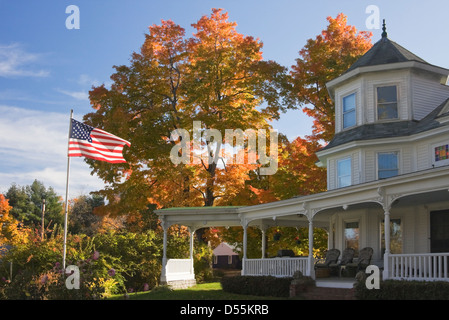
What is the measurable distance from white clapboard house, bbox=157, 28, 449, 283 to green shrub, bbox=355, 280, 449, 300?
2.72m

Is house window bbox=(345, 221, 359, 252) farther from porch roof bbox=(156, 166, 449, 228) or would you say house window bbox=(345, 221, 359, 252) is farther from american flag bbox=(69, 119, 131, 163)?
american flag bbox=(69, 119, 131, 163)

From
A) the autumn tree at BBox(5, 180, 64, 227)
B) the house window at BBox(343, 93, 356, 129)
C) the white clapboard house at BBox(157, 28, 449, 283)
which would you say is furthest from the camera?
the autumn tree at BBox(5, 180, 64, 227)

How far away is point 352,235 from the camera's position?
20000mm

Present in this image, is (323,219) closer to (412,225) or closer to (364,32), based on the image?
(412,225)

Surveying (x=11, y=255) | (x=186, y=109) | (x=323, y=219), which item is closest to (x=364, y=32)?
(x=186, y=109)

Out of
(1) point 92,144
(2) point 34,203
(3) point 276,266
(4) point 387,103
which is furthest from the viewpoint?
(2) point 34,203

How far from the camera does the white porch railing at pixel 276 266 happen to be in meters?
18.6

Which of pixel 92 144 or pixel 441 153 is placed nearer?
pixel 92 144

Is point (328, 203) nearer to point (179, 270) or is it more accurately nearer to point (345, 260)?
point (345, 260)

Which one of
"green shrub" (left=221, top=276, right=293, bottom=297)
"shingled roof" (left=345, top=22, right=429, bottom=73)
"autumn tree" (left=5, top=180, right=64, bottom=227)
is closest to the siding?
"shingled roof" (left=345, top=22, right=429, bottom=73)

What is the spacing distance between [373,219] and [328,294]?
402 centimetres

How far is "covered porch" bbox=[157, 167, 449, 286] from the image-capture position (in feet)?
47.8

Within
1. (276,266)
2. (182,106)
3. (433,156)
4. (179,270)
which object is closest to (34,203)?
(182,106)

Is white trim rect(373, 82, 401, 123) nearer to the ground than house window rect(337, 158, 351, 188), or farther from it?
farther from it
